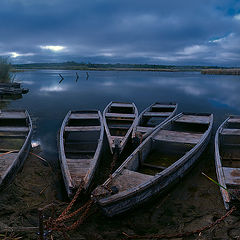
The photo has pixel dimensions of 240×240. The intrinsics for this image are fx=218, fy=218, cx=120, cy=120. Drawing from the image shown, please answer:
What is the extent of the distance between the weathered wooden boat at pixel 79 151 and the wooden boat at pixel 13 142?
1.50 meters

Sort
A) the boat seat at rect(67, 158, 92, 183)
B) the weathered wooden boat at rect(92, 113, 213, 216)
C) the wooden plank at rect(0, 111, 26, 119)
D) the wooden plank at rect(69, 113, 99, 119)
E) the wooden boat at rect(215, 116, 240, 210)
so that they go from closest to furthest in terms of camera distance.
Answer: the weathered wooden boat at rect(92, 113, 213, 216)
the wooden boat at rect(215, 116, 240, 210)
the boat seat at rect(67, 158, 92, 183)
the wooden plank at rect(0, 111, 26, 119)
the wooden plank at rect(69, 113, 99, 119)

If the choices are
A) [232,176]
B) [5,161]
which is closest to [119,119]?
[5,161]

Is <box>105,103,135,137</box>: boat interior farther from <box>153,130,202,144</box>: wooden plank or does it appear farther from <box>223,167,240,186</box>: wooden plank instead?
<box>223,167,240,186</box>: wooden plank

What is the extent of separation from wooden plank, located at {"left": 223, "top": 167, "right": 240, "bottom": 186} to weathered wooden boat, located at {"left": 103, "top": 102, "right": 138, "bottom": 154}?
13.7 ft

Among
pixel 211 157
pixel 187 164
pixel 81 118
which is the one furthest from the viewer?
pixel 81 118

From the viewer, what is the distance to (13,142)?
11.3 meters

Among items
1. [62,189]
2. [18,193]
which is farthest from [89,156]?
[18,193]

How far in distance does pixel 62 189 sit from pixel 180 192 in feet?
13.6

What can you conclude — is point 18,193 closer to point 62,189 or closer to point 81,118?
point 62,189

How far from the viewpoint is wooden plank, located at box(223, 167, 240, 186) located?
6662 mm

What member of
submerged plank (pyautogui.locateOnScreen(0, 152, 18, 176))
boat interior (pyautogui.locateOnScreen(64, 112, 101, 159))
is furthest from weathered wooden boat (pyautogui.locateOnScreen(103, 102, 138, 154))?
submerged plank (pyautogui.locateOnScreen(0, 152, 18, 176))

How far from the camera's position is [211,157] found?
10617mm

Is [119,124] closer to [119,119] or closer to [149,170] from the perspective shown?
[119,119]

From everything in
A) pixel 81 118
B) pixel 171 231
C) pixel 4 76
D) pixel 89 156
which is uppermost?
pixel 4 76
